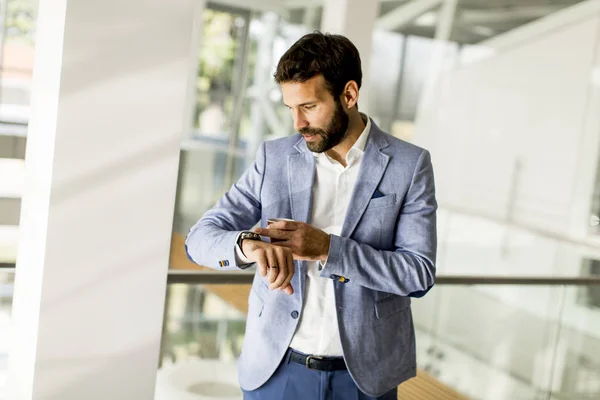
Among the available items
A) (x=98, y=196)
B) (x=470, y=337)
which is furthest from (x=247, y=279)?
(x=470, y=337)

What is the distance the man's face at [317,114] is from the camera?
1646 mm

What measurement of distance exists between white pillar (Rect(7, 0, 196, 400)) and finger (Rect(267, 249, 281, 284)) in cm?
86

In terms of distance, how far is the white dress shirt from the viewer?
5.69 feet

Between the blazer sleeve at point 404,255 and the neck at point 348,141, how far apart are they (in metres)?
0.17

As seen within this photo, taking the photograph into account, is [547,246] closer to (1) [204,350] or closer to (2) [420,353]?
(2) [420,353]

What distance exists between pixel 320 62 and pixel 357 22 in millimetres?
1549

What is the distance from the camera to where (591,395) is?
14.0 feet

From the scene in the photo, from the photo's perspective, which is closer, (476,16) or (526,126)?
(526,126)

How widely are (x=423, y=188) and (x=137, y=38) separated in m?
1.02

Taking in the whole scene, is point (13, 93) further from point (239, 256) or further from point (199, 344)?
point (239, 256)

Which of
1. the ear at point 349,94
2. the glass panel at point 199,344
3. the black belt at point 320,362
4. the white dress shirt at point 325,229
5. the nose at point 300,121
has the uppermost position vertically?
the ear at point 349,94

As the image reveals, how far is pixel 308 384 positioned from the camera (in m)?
1.72

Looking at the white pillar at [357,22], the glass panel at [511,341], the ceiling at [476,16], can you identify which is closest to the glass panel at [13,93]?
the ceiling at [476,16]

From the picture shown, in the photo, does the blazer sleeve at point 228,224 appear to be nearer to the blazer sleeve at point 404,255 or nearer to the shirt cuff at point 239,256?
the shirt cuff at point 239,256
